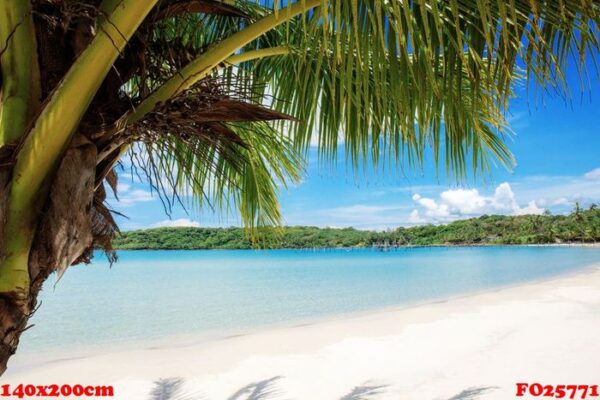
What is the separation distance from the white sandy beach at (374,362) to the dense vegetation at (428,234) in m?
33.6

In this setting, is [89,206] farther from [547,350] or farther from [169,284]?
[169,284]

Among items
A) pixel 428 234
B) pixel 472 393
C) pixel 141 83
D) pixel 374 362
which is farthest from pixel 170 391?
pixel 428 234

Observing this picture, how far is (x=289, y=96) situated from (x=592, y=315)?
288 inches

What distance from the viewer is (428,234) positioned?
83188mm

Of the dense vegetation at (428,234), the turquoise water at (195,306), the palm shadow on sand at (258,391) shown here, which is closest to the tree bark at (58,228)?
the palm shadow on sand at (258,391)

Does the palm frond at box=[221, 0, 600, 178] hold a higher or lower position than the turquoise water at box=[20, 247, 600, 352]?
higher

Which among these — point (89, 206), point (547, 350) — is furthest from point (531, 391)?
point (89, 206)

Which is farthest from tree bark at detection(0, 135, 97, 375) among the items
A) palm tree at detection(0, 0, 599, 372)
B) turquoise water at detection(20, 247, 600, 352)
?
turquoise water at detection(20, 247, 600, 352)

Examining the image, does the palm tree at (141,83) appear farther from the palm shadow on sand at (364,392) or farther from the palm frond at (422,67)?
the palm shadow on sand at (364,392)

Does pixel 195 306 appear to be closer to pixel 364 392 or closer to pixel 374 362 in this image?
pixel 374 362

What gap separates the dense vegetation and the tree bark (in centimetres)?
3988

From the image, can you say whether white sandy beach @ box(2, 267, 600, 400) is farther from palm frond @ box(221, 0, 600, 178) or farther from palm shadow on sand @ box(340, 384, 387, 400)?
palm frond @ box(221, 0, 600, 178)

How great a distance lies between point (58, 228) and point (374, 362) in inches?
191

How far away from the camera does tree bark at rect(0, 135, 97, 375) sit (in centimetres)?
122
